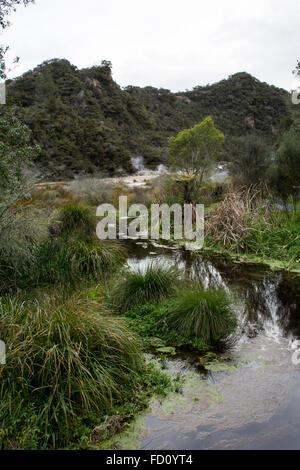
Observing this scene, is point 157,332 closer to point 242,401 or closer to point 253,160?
point 242,401

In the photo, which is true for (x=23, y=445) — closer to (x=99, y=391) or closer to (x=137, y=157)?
(x=99, y=391)

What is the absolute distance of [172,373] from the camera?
3.97m

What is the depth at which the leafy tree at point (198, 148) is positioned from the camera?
15.1m

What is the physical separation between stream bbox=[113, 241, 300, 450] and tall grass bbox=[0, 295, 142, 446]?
1.29 ft

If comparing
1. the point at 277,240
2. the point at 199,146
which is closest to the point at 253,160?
the point at 199,146

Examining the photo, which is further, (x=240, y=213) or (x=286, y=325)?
(x=240, y=213)

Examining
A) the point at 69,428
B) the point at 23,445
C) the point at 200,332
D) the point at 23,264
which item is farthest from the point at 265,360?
the point at 23,264

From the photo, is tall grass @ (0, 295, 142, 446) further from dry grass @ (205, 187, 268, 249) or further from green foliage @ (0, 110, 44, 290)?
dry grass @ (205, 187, 268, 249)

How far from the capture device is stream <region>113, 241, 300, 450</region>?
9.80 feet

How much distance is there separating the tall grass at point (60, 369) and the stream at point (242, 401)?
393mm

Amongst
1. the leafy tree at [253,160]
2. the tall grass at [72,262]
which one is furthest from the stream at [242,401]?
the leafy tree at [253,160]

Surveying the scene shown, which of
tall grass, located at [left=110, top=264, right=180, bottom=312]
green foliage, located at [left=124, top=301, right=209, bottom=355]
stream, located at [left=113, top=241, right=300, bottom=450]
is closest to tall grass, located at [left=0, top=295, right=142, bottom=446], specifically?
stream, located at [left=113, top=241, right=300, bottom=450]

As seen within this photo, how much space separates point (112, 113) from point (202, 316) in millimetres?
42026

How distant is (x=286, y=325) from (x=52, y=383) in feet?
11.4
